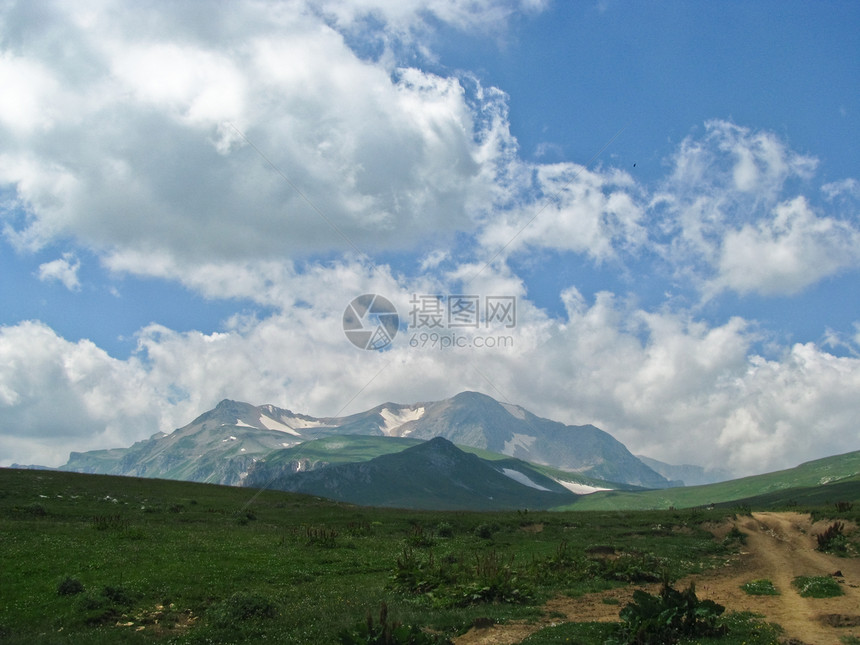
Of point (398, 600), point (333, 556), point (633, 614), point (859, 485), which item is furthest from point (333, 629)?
point (859, 485)

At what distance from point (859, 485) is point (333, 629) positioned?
7716 inches

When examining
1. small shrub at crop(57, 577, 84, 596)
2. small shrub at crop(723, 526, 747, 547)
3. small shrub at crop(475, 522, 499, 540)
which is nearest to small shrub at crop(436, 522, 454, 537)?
small shrub at crop(475, 522, 499, 540)

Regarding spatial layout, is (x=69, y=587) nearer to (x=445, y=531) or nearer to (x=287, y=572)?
(x=287, y=572)

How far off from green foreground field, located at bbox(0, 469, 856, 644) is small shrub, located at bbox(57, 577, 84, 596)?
0.24 feet

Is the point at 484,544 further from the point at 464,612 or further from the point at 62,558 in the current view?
the point at 62,558

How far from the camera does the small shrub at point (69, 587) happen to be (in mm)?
24234

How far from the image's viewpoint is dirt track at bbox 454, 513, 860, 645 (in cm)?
2121

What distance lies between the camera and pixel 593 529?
57.2m

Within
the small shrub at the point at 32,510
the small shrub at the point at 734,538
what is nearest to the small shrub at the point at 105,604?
the small shrub at the point at 32,510

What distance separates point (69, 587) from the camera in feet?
79.9

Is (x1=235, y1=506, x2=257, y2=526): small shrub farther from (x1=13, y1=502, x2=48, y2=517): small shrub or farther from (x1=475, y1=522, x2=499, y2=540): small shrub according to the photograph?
(x1=475, y1=522, x2=499, y2=540): small shrub

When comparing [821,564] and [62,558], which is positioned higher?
[62,558]

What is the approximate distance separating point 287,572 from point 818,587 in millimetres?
27247

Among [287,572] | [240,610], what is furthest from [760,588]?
[240,610]
